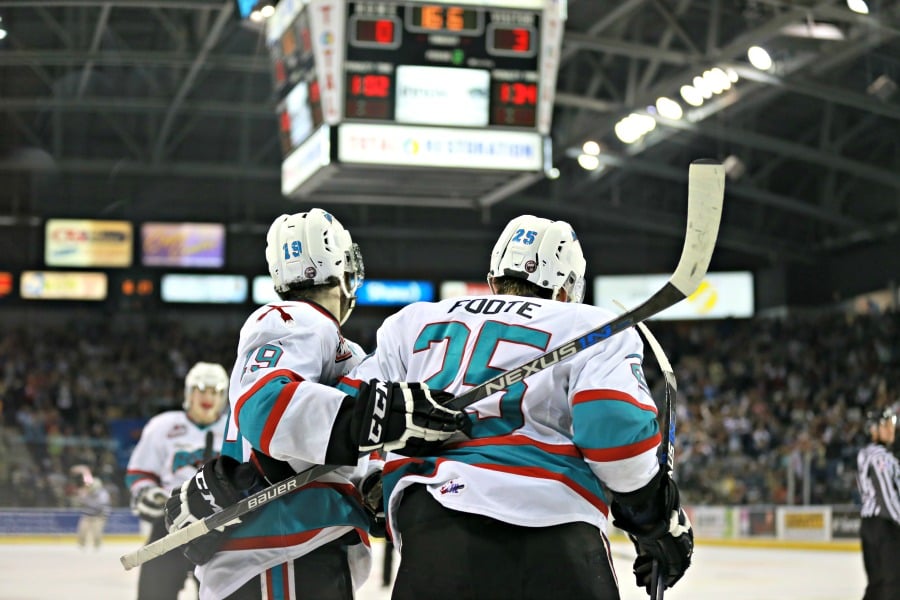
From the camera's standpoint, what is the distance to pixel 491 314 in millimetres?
2348

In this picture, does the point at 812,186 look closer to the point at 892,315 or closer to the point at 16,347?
the point at 892,315

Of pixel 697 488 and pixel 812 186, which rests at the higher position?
pixel 812 186

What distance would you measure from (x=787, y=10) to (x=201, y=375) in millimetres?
10312

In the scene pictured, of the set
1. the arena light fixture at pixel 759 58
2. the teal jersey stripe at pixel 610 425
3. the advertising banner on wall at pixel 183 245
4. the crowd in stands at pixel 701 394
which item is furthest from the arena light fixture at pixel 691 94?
the teal jersey stripe at pixel 610 425

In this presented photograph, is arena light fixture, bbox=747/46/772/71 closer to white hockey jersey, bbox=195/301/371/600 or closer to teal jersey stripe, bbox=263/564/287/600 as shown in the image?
white hockey jersey, bbox=195/301/371/600

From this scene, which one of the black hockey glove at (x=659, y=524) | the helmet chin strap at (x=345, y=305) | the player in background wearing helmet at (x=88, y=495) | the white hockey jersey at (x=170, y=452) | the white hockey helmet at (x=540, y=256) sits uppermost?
the white hockey helmet at (x=540, y=256)

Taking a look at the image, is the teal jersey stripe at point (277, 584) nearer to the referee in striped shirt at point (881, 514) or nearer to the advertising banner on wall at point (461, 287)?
the referee in striped shirt at point (881, 514)

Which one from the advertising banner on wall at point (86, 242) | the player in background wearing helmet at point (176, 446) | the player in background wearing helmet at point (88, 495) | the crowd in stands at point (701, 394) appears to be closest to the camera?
the player in background wearing helmet at point (176, 446)

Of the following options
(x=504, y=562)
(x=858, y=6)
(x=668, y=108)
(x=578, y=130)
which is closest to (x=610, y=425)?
(x=504, y=562)

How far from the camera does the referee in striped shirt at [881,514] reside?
5.84 metres

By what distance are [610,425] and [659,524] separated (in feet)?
0.99

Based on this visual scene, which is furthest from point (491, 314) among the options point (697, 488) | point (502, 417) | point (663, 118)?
point (663, 118)

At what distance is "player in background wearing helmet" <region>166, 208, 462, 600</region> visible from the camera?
89.4 inches

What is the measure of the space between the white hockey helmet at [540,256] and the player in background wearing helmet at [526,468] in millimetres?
107
